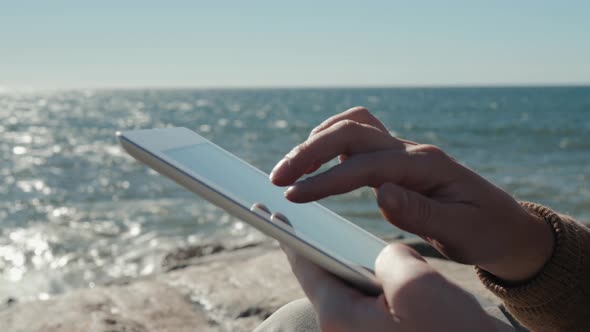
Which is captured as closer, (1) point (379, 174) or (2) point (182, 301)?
(1) point (379, 174)

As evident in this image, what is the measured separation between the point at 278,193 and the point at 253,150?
15.8 meters

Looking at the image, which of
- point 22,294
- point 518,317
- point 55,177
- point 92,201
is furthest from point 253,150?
point 518,317

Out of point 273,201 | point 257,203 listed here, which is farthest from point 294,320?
point 257,203

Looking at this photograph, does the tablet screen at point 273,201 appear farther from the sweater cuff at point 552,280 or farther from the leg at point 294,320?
the sweater cuff at point 552,280

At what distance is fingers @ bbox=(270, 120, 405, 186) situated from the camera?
118cm

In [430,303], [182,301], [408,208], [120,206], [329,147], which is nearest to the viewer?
[430,303]

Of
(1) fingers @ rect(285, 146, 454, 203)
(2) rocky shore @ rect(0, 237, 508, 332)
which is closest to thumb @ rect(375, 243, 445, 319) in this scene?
(1) fingers @ rect(285, 146, 454, 203)

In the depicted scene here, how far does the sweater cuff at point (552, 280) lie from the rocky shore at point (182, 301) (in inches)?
52.6

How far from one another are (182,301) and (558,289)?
2.05 m

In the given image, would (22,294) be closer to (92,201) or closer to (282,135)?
(92,201)

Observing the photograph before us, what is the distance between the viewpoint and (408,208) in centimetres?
112

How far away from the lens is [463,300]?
2.73ft

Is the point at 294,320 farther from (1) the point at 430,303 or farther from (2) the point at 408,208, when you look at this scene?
(1) the point at 430,303

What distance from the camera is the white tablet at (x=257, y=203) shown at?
97cm
